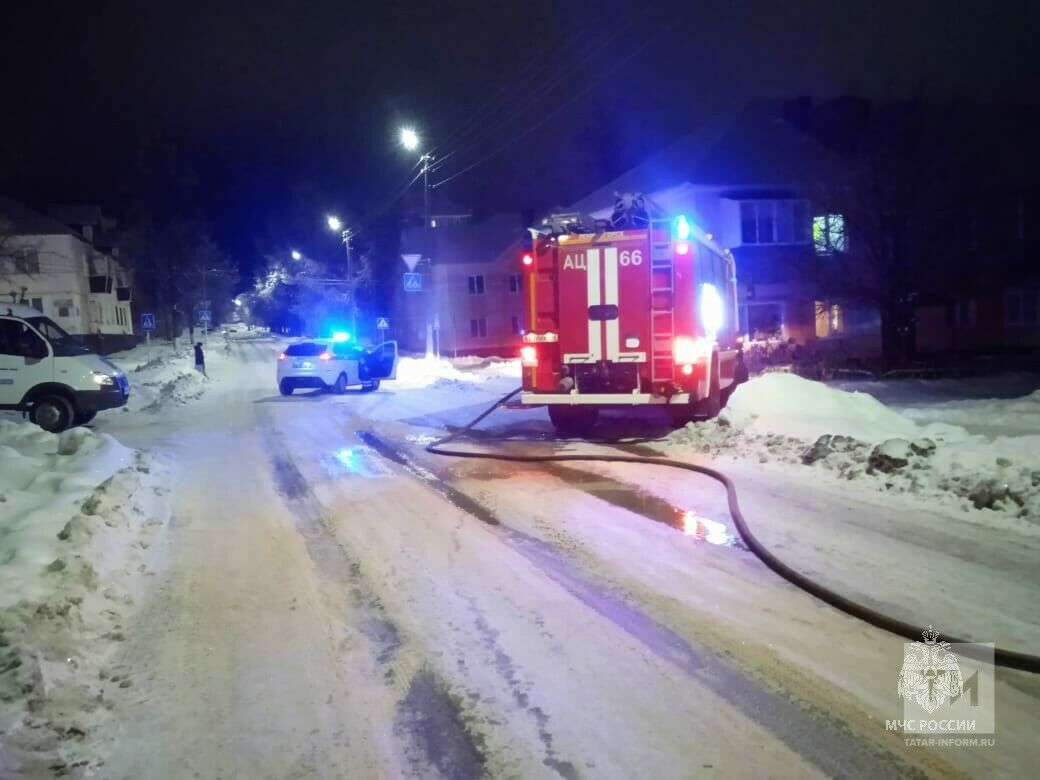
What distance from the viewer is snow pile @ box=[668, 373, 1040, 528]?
762cm

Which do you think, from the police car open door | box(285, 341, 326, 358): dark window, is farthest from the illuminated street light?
box(285, 341, 326, 358): dark window

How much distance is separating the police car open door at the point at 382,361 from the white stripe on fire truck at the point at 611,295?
48.9 ft

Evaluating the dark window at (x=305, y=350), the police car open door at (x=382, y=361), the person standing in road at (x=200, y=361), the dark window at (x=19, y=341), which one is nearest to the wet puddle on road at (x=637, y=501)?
the dark window at (x=19, y=341)

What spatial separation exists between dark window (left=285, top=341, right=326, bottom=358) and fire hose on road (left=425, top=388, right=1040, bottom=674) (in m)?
13.1

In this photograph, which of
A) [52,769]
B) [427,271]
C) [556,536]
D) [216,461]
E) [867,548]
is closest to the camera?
[52,769]

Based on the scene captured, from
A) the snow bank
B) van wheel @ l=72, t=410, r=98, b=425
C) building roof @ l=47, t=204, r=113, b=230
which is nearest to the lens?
the snow bank

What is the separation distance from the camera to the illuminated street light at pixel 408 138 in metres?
29.2

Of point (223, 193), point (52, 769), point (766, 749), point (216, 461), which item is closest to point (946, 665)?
point (766, 749)

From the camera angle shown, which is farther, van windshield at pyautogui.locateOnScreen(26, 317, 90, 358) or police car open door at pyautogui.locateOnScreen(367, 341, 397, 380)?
police car open door at pyautogui.locateOnScreen(367, 341, 397, 380)

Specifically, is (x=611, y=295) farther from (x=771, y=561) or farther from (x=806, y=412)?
(x=771, y=561)

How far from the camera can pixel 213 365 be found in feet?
137

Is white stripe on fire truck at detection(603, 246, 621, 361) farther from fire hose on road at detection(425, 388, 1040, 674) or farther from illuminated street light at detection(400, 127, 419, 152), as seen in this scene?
illuminated street light at detection(400, 127, 419, 152)

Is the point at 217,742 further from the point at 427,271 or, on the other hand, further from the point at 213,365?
the point at 213,365

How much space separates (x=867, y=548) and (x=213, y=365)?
39.9m
